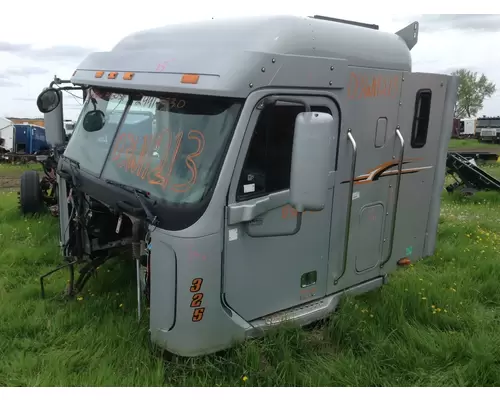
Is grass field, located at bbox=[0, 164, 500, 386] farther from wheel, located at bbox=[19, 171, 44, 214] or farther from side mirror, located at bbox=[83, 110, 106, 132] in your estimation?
wheel, located at bbox=[19, 171, 44, 214]

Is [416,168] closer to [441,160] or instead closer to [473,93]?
[441,160]

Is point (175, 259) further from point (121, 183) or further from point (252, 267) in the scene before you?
point (121, 183)

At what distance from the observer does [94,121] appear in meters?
4.36

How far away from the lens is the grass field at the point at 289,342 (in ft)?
11.3

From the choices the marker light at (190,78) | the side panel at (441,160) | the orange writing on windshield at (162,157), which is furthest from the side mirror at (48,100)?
the side panel at (441,160)

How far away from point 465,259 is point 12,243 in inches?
228

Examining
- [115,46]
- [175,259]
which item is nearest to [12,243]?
[115,46]

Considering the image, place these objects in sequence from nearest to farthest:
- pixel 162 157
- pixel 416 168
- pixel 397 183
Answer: pixel 162 157 → pixel 397 183 → pixel 416 168

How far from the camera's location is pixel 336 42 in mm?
4020

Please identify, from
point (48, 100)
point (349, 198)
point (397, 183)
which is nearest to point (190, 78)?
point (349, 198)

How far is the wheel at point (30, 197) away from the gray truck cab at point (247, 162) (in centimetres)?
335

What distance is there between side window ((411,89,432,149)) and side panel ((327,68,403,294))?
34 centimetres

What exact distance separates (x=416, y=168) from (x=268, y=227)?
213cm

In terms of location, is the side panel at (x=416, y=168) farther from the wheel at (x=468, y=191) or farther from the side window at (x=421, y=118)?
the wheel at (x=468, y=191)
